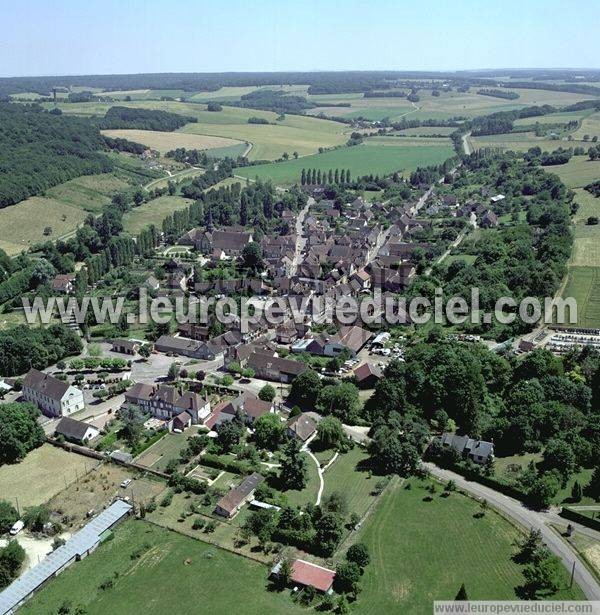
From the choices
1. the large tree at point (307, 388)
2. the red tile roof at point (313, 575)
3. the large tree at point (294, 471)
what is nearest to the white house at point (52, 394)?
the large tree at point (307, 388)

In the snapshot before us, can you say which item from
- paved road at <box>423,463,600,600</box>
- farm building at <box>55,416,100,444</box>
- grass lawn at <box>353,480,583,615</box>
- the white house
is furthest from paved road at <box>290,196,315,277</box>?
grass lawn at <box>353,480,583,615</box>

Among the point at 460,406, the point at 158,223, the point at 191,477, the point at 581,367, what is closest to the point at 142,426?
the point at 191,477

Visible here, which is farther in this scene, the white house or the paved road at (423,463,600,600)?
the white house

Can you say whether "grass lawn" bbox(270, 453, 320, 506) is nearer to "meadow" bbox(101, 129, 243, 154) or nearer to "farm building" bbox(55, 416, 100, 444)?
"farm building" bbox(55, 416, 100, 444)

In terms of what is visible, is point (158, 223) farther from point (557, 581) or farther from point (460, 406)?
point (557, 581)

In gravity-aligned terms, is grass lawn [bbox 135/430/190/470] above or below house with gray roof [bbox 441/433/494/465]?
below

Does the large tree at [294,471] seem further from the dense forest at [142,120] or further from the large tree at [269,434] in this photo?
the dense forest at [142,120]

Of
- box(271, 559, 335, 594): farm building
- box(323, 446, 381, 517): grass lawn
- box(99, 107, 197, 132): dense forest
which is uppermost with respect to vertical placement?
box(99, 107, 197, 132): dense forest
